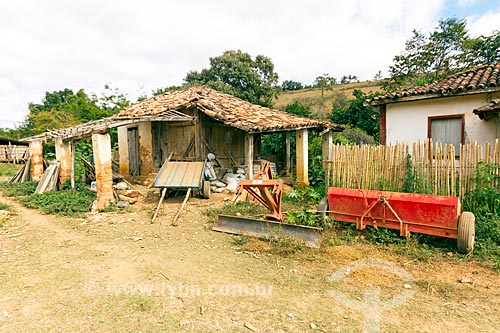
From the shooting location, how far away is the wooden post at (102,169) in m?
7.84

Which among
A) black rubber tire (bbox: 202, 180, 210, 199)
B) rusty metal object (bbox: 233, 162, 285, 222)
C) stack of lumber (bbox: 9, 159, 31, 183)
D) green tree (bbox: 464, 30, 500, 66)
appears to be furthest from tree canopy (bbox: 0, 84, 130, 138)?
green tree (bbox: 464, 30, 500, 66)

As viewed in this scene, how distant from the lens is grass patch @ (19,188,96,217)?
24.1ft

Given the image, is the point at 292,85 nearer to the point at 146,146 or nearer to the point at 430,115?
the point at 146,146

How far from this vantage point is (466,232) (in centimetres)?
432

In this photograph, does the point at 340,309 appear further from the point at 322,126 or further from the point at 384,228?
the point at 322,126

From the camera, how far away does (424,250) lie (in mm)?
4570

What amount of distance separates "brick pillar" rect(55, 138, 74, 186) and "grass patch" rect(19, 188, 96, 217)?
2.91ft

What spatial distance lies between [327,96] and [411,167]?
31.2 metres

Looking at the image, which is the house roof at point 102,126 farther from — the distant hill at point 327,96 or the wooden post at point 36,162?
the distant hill at point 327,96

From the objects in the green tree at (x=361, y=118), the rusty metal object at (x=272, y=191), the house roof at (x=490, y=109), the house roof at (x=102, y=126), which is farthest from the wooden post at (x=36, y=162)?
the green tree at (x=361, y=118)

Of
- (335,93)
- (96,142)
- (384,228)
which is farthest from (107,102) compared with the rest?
(384,228)

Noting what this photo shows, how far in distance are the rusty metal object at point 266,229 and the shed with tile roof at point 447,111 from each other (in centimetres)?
568

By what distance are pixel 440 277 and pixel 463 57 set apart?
20.2 metres

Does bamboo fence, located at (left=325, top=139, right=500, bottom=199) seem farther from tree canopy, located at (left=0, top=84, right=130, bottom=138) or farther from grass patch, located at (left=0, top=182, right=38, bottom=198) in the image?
tree canopy, located at (left=0, top=84, right=130, bottom=138)
